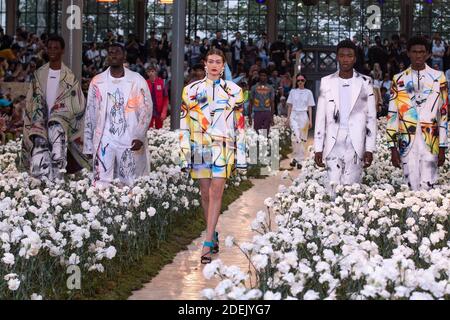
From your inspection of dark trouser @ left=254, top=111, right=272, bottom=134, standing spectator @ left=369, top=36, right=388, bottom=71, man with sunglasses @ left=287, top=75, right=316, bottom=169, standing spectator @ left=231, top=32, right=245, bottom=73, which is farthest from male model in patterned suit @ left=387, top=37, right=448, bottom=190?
standing spectator @ left=231, top=32, right=245, bottom=73

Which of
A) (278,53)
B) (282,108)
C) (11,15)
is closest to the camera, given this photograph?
(282,108)

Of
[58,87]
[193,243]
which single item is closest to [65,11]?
[58,87]

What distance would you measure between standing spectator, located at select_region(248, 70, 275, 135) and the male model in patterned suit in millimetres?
12009

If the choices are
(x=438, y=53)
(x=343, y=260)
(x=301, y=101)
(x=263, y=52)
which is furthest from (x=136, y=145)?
(x=263, y=52)

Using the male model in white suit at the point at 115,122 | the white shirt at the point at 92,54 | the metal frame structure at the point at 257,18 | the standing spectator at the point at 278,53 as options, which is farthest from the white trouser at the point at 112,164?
the metal frame structure at the point at 257,18

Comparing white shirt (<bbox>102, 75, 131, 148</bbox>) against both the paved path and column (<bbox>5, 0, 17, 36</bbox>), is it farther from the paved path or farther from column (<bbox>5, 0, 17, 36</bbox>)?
column (<bbox>5, 0, 17, 36</bbox>)

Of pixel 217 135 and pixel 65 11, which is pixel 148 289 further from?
pixel 65 11

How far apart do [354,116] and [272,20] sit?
42.8 meters

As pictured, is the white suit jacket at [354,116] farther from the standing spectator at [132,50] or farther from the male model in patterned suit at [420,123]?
the standing spectator at [132,50]

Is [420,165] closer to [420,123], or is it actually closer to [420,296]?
[420,123]

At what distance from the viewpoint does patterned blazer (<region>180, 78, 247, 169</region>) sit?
11023mm

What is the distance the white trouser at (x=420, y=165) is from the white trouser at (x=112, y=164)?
2834 mm

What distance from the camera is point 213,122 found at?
36.2 feet

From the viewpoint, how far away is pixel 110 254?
27.7 feet
